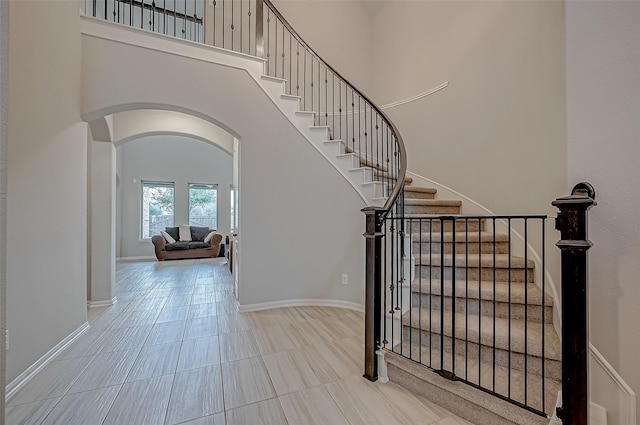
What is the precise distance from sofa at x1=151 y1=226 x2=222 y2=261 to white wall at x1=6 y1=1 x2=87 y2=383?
5.00 meters

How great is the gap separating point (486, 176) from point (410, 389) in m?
2.43

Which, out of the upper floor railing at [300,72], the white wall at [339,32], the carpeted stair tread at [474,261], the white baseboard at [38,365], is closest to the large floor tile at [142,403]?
the white baseboard at [38,365]

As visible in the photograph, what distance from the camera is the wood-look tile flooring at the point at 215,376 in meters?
1.53

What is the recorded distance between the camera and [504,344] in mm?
1716

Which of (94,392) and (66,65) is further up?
(66,65)

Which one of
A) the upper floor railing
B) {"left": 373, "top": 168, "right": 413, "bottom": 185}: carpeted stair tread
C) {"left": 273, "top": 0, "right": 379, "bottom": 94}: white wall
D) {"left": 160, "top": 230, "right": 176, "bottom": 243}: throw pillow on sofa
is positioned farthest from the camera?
{"left": 160, "top": 230, "right": 176, "bottom": 243}: throw pillow on sofa

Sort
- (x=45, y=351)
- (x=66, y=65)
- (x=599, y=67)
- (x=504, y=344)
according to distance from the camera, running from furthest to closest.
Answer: (x=66, y=65) < (x=45, y=351) < (x=504, y=344) < (x=599, y=67)

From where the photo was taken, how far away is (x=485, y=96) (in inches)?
122

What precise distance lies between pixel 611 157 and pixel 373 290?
142 centimetres

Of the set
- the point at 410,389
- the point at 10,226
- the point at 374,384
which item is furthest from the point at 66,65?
the point at 410,389

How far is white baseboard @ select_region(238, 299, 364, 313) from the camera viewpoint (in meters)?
3.30

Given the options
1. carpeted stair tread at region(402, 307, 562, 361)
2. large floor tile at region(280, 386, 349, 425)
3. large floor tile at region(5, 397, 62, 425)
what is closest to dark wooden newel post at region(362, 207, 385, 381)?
carpeted stair tread at region(402, 307, 562, 361)

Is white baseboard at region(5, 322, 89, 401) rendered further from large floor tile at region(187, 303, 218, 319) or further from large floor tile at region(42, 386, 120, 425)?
large floor tile at region(187, 303, 218, 319)

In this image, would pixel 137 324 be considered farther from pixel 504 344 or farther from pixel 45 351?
pixel 504 344
